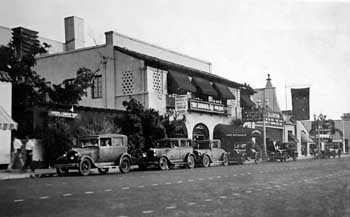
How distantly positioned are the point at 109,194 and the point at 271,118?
72.2 ft

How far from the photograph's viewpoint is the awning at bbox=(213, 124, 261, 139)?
25.3 m

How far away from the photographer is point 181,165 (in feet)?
62.5

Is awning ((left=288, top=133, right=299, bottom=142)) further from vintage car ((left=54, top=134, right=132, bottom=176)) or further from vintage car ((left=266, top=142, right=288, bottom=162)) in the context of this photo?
vintage car ((left=54, top=134, right=132, bottom=176))

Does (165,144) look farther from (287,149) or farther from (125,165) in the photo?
(287,149)

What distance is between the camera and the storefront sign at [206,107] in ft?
81.3

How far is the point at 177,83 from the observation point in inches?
917

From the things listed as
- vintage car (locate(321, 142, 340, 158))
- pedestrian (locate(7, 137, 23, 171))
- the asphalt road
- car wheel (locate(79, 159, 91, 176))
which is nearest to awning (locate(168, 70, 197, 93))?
car wheel (locate(79, 159, 91, 176))

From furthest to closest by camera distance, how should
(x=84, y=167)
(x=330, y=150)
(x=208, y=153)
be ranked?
1. (x=330, y=150)
2. (x=208, y=153)
3. (x=84, y=167)

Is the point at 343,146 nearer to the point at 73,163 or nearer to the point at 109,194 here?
the point at 73,163

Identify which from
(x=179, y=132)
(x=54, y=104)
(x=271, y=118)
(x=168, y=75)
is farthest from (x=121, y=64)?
(x=271, y=118)

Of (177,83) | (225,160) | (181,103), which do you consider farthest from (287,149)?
(177,83)

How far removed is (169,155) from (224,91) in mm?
9655

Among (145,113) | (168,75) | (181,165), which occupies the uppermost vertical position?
(168,75)

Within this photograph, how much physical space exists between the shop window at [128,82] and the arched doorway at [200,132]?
4533 mm
